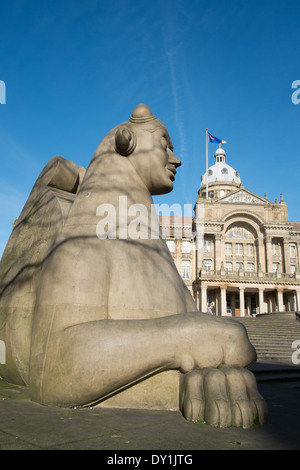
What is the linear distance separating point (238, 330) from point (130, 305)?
92cm

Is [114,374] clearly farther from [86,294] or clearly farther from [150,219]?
[150,219]

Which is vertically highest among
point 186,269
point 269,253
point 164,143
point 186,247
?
point 186,247

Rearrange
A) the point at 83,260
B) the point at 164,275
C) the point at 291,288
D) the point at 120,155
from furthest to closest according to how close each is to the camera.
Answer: the point at 291,288, the point at 120,155, the point at 164,275, the point at 83,260

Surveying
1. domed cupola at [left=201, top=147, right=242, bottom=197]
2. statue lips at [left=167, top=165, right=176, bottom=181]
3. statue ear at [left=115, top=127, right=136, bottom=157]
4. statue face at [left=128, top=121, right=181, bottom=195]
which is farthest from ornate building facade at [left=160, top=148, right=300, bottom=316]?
statue ear at [left=115, top=127, right=136, bottom=157]

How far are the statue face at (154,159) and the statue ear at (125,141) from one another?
2.4 inches

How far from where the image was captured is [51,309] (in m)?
3.09

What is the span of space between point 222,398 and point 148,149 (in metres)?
2.43

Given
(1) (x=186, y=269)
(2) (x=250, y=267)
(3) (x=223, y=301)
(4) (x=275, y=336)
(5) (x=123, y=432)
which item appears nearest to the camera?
(5) (x=123, y=432)

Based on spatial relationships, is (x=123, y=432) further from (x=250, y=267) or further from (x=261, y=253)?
(x=250, y=267)

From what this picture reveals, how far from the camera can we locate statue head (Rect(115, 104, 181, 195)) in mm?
3857

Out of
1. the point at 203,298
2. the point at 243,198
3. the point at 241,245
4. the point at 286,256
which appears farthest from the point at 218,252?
the point at 286,256

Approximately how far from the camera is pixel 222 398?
8.42 ft

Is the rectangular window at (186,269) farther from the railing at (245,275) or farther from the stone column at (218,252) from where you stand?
the railing at (245,275)
